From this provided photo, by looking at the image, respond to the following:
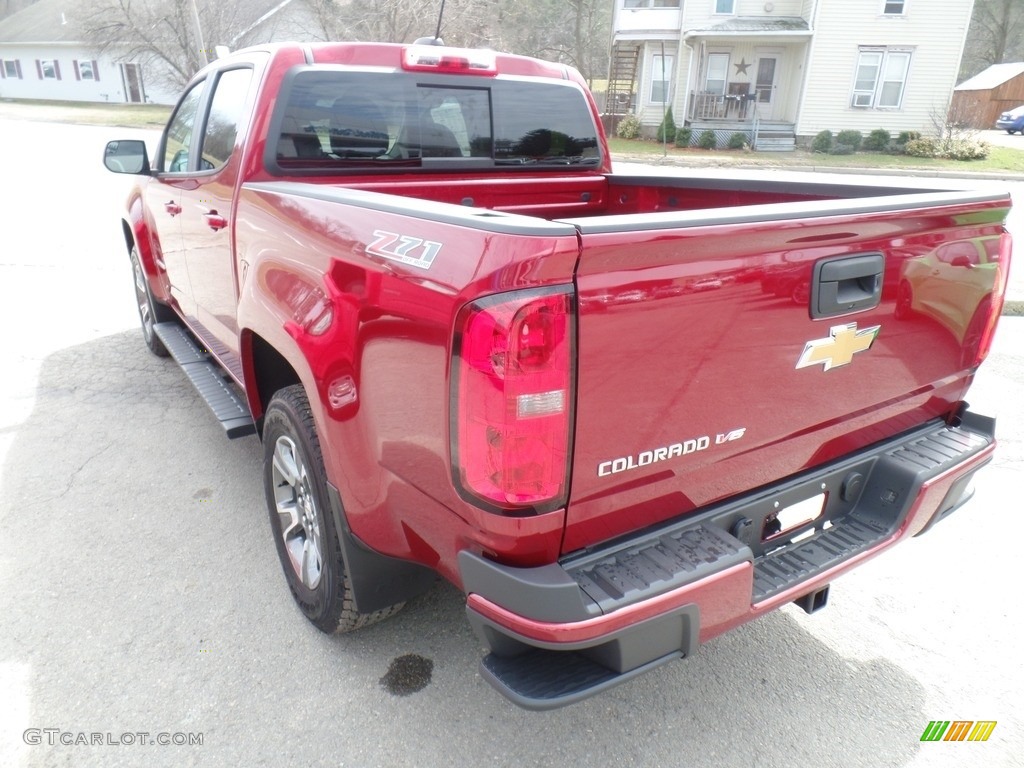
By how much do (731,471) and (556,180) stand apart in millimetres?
2246

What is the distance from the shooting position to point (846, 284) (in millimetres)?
1983

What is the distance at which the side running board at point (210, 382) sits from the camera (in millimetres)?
3227

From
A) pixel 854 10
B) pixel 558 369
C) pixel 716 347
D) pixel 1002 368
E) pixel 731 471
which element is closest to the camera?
pixel 558 369

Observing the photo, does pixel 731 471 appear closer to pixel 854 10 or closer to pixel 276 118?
pixel 276 118

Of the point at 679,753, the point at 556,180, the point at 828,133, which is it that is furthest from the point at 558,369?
the point at 828,133

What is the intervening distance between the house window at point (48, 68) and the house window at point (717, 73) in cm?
4500

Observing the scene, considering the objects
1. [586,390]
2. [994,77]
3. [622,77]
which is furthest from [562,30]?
[586,390]

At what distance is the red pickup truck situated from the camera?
1608 mm

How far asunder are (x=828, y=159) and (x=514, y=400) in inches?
950

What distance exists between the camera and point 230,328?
3.27 m

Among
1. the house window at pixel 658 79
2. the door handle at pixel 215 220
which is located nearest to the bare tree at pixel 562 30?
the house window at pixel 658 79

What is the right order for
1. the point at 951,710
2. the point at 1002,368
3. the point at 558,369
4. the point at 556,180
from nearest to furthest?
the point at 558,369 → the point at 951,710 → the point at 556,180 → the point at 1002,368

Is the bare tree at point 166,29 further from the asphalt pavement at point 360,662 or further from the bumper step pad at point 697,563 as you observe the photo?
the bumper step pad at point 697,563

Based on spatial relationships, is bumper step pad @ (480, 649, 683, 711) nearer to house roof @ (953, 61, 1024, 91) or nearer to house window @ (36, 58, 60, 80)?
house roof @ (953, 61, 1024, 91)
